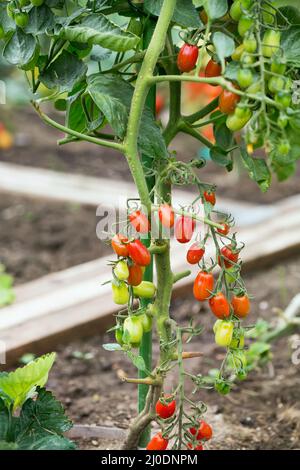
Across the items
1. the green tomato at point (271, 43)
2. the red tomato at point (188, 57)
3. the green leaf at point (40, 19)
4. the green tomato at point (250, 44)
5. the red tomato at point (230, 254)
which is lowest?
the red tomato at point (230, 254)

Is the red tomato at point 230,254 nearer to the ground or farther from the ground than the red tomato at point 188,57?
nearer to the ground

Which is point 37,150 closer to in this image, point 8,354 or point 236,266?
point 8,354

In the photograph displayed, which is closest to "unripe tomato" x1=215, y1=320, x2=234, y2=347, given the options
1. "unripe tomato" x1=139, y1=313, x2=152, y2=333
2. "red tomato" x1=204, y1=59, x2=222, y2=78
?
"unripe tomato" x1=139, y1=313, x2=152, y2=333

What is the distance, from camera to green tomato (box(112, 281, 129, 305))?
1219 mm

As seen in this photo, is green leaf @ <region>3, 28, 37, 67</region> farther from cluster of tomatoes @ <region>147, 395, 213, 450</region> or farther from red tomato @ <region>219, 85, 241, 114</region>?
cluster of tomatoes @ <region>147, 395, 213, 450</region>

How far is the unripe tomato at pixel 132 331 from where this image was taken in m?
1.22

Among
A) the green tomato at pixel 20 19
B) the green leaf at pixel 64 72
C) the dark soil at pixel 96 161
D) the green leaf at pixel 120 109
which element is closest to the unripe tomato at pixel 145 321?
the green leaf at pixel 120 109

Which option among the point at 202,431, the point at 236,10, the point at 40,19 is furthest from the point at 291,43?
the point at 202,431

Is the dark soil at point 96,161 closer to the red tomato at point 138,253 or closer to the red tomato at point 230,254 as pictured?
the red tomato at point 230,254

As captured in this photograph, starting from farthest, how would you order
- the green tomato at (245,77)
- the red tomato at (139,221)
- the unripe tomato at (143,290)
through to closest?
the unripe tomato at (143,290)
the red tomato at (139,221)
the green tomato at (245,77)

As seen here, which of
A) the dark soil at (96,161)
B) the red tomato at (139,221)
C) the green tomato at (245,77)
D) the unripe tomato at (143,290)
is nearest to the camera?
the green tomato at (245,77)

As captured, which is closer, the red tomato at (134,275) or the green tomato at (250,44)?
the green tomato at (250,44)

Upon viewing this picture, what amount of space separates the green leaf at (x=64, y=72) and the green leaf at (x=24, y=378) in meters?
0.39

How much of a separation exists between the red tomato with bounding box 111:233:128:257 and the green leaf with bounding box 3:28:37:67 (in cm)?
29
